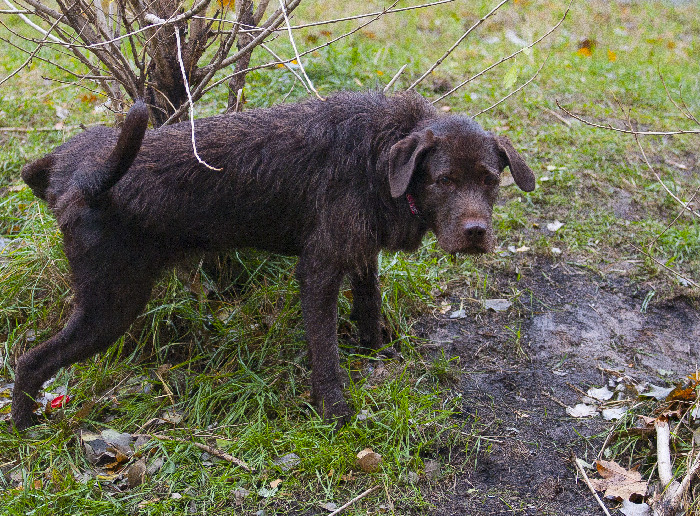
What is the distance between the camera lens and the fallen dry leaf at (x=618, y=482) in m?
3.29

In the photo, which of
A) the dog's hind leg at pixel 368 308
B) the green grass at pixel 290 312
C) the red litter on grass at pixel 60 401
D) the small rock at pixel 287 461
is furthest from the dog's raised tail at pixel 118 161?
the small rock at pixel 287 461

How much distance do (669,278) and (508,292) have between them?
1191mm

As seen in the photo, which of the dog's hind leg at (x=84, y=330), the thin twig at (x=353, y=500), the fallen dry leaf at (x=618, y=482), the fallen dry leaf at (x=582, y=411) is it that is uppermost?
the dog's hind leg at (x=84, y=330)

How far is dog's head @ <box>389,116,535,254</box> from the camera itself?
344cm

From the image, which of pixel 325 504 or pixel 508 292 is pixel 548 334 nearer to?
pixel 508 292

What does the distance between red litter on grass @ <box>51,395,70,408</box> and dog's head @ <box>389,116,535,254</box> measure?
2.20m

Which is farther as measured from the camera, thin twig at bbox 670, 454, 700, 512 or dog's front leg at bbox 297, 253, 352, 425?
dog's front leg at bbox 297, 253, 352, 425

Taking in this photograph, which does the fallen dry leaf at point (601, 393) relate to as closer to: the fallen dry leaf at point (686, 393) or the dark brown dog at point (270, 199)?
the fallen dry leaf at point (686, 393)

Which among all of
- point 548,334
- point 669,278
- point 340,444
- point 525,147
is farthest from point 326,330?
point 525,147

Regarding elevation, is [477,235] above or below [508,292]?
above

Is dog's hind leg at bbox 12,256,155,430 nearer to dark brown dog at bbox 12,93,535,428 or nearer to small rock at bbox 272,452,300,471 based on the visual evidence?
dark brown dog at bbox 12,93,535,428

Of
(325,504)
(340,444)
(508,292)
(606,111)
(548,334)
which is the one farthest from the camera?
(606,111)

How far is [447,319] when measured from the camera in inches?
187

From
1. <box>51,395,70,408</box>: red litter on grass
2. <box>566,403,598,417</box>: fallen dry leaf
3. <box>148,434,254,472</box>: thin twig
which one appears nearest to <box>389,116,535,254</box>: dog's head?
<box>566,403,598,417</box>: fallen dry leaf
